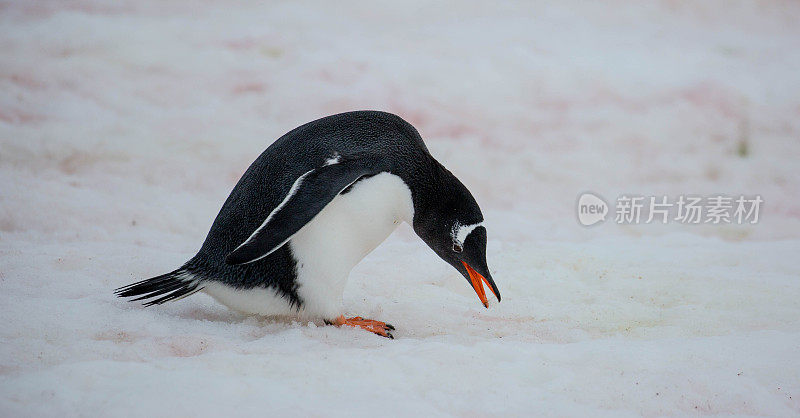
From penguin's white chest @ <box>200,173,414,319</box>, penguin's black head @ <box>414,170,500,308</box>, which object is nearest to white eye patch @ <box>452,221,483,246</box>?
penguin's black head @ <box>414,170,500,308</box>

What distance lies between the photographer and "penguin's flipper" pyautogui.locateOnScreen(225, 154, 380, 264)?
1661 millimetres

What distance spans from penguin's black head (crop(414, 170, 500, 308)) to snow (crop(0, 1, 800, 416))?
8.4 inches

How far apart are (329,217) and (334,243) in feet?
0.23

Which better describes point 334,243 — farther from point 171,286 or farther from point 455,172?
point 455,172

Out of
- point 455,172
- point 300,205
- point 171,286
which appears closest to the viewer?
point 300,205

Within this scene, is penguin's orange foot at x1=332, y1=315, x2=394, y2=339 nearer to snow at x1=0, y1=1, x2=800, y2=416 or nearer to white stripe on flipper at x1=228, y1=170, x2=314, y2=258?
snow at x1=0, y1=1, x2=800, y2=416

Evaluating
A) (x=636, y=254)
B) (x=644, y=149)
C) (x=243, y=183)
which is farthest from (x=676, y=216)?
(x=243, y=183)

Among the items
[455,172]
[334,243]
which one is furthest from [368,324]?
[455,172]

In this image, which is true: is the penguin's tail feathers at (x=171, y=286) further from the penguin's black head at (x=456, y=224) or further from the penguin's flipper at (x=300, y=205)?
the penguin's black head at (x=456, y=224)

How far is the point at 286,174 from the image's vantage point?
5.90 feet

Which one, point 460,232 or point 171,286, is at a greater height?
point 460,232

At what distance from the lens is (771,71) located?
16.8 ft

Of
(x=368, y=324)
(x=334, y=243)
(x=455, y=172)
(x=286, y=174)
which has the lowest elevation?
(x=368, y=324)

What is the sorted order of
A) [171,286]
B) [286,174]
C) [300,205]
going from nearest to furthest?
[300,205] < [286,174] < [171,286]
